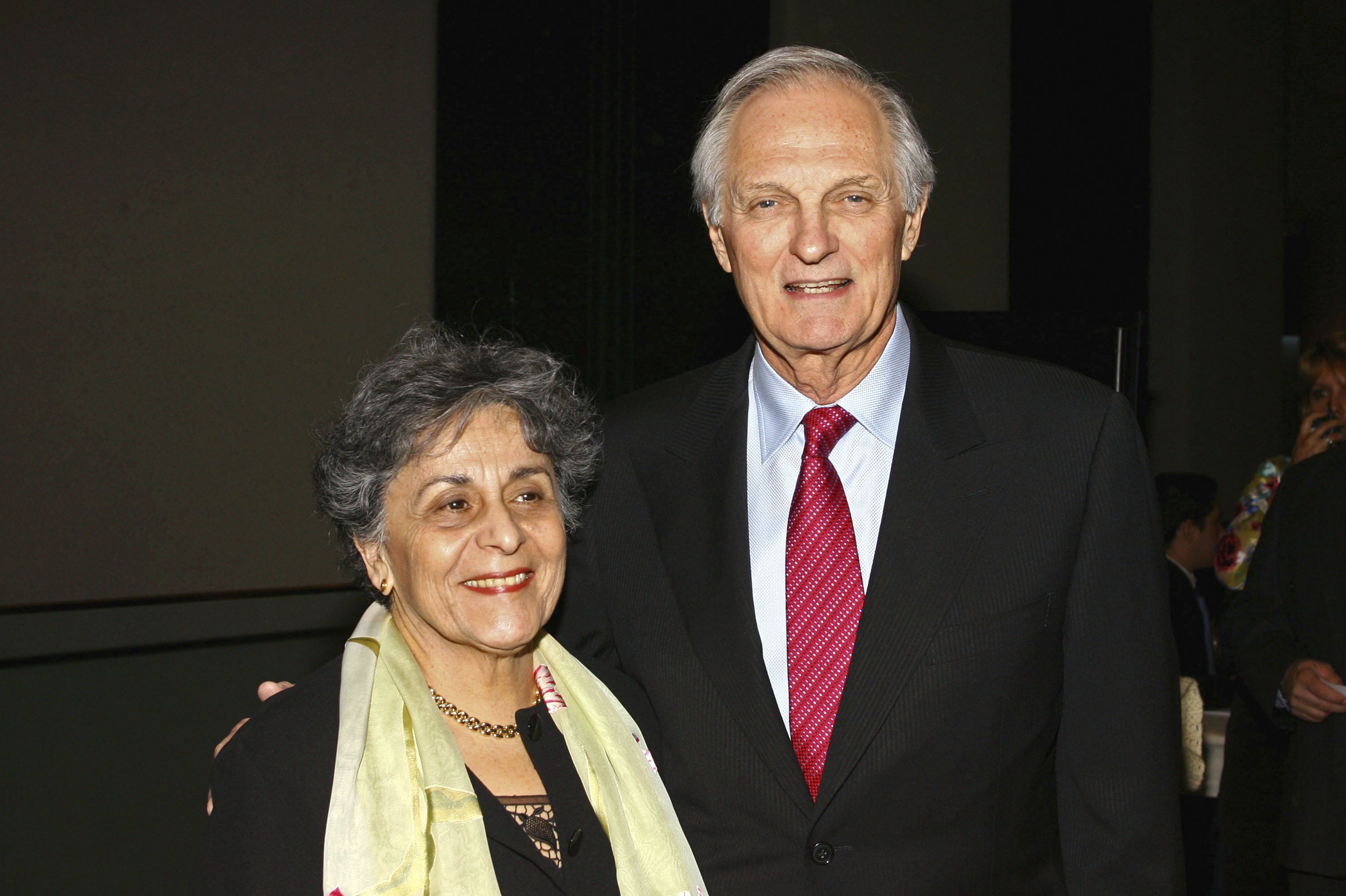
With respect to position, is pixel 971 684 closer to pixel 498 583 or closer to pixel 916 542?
pixel 916 542

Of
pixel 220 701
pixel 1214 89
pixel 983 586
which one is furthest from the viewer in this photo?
pixel 1214 89

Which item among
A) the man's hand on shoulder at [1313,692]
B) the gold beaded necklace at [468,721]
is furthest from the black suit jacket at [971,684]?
the man's hand on shoulder at [1313,692]

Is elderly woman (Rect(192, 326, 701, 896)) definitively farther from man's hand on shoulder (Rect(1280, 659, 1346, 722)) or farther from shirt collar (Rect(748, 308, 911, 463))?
man's hand on shoulder (Rect(1280, 659, 1346, 722))

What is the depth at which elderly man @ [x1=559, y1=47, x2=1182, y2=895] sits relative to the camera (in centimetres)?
162

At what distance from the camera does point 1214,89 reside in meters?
8.18

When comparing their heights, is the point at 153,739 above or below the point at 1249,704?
below

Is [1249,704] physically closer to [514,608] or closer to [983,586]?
[983,586]

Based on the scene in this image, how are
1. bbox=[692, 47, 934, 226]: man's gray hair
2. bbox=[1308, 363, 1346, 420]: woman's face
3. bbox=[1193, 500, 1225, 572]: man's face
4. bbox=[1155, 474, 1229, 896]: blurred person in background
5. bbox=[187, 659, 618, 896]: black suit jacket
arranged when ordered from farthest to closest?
bbox=[1193, 500, 1225, 572]: man's face
bbox=[1155, 474, 1229, 896]: blurred person in background
bbox=[1308, 363, 1346, 420]: woman's face
bbox=[692, 47, 934, 226]: man's gray hair
bbox=[187, 659, 618, 896]: black suit jacket

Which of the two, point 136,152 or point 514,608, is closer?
point 514,608

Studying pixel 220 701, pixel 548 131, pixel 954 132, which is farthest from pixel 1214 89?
pixel 220 701

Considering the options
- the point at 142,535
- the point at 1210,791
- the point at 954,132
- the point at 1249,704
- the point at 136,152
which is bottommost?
the point at 1210,791

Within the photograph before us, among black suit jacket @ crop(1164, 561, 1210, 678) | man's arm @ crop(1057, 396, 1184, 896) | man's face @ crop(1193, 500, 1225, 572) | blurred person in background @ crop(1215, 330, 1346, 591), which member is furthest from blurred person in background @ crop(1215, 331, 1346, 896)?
man's arm @ crop(1057, 396, 1184, 896)

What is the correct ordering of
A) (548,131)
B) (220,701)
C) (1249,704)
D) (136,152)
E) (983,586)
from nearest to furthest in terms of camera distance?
(983,586) → (1249,704) → (136,152) → (220,701) → (548,131)

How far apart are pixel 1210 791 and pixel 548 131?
3197 mm
